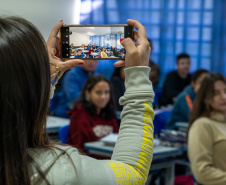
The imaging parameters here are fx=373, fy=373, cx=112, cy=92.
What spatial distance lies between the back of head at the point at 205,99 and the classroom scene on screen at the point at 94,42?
78.7 inches

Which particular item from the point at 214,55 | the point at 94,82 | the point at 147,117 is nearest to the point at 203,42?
the point at 214,55

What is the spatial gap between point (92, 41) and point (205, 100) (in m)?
2.06

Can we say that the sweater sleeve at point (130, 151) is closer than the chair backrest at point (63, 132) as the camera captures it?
Yes

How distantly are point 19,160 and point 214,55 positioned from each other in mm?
6195

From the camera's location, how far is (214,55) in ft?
21.4

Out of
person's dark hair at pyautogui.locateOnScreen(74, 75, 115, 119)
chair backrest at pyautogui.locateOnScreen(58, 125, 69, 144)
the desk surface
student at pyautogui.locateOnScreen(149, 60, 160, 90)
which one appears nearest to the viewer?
the desk surface

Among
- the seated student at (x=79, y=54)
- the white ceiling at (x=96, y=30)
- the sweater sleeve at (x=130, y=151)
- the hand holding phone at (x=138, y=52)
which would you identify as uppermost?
the white ceiling at (x=96, y=30)

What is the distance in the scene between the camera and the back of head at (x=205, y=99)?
2.92 metres

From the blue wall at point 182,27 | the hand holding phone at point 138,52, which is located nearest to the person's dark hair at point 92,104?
the hand holding phone at point 138,52

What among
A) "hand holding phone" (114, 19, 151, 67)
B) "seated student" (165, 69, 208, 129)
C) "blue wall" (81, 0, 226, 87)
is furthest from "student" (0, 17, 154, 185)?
"blue wall" (81, 0, 226, 87)

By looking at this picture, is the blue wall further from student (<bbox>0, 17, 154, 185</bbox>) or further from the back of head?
student (<bbox>0, 17, 154, 185</bbox>)

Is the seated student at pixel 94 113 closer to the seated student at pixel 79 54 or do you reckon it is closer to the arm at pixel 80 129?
the arm at pixel 80 129

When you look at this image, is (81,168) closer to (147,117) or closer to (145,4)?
(147,117)

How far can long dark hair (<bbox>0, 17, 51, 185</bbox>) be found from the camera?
26.5 inches
